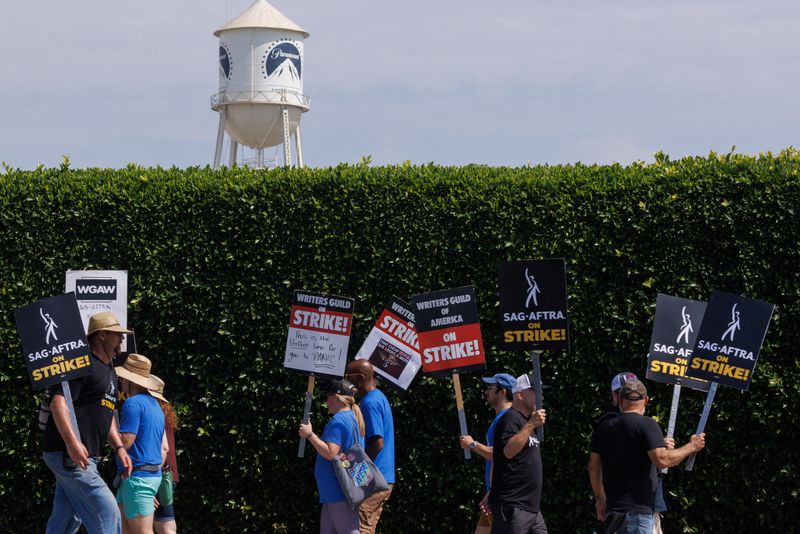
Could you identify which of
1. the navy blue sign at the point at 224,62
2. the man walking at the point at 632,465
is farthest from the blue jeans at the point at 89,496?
the navy blue sign at the point at 224,62

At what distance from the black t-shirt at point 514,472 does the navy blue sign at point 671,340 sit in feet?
6.00

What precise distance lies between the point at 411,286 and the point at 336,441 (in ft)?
7.82

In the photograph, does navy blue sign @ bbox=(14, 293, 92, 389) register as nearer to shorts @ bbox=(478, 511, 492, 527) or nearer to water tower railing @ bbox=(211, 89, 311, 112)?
shorts @ bbox=(478, 511, 492, 527)

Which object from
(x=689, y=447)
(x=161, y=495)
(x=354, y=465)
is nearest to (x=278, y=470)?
(x=161, y=495)

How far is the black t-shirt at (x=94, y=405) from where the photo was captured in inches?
363

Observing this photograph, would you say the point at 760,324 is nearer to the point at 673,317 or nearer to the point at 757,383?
the point at 673,317

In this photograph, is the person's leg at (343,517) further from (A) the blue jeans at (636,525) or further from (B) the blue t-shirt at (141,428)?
(A) the blue jeans at (636,525)

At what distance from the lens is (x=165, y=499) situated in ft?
33.6

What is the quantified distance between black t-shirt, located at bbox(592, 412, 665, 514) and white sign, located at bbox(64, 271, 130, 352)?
16.2 feet

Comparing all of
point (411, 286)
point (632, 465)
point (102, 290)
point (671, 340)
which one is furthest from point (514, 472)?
point (102, 290)

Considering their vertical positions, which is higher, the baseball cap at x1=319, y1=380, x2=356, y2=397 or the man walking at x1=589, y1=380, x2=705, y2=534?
the baseball cap at x1=319, y1=380, x2=356, y2=397

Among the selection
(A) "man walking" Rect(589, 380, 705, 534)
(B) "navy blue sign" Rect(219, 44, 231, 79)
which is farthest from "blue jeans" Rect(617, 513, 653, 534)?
(B) "navy blue sign" Rect(219, 44, 231, 79)

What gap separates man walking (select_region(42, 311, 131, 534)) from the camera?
352 inches

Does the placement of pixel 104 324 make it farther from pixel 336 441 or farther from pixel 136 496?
pixel 336 441
